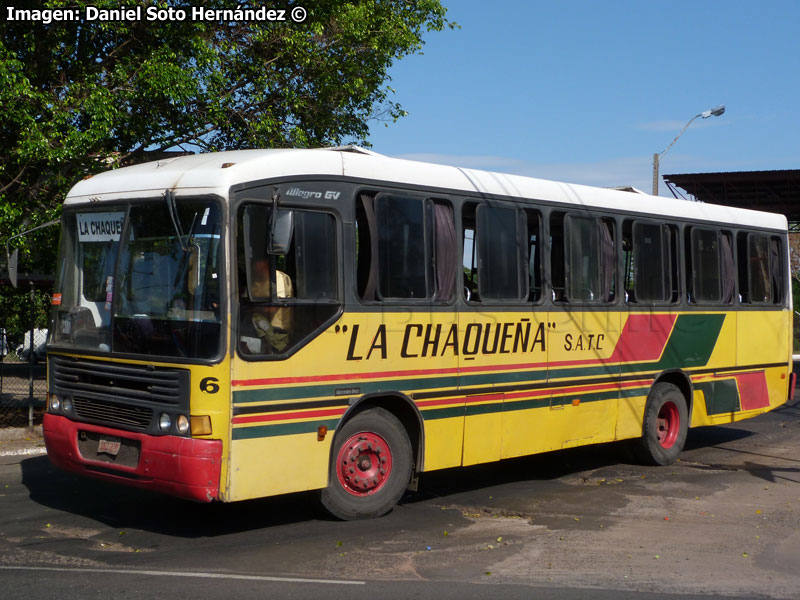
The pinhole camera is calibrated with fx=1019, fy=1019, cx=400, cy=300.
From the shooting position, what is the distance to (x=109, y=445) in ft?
26.8

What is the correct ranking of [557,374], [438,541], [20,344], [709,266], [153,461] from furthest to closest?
[20,344] → [709,266] → [557,374] → [438,541] → [153,461]

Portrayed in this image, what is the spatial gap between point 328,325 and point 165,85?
21.5ft

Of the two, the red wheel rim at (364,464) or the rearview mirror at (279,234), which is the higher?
the rearview mirror at (279,234)

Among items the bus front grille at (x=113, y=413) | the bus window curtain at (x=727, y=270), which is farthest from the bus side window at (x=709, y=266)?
the bus front grille at (x=113, y=413)

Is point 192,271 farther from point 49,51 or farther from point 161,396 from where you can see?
point 49,51

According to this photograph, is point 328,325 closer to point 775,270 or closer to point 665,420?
point 665,420

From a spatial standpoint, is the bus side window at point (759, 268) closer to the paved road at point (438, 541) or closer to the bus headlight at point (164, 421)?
the paved road at point (438, 541)

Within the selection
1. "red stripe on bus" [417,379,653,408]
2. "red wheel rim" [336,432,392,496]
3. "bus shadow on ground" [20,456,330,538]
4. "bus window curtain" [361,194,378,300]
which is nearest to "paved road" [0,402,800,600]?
"bus shadow on ground" [20,456,330,538]

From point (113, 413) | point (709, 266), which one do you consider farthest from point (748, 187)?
point (113, 413)

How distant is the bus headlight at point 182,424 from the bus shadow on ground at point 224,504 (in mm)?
1062

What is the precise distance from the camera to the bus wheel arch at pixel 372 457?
8633mm

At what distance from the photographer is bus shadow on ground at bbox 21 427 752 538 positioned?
8695mm

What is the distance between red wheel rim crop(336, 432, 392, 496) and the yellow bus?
0.02 m

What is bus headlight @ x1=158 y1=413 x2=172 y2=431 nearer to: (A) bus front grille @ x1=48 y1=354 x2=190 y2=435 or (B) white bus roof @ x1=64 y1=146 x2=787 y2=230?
(A) bus front grille @ x1=48 y1=354 x2=190 y2=435
